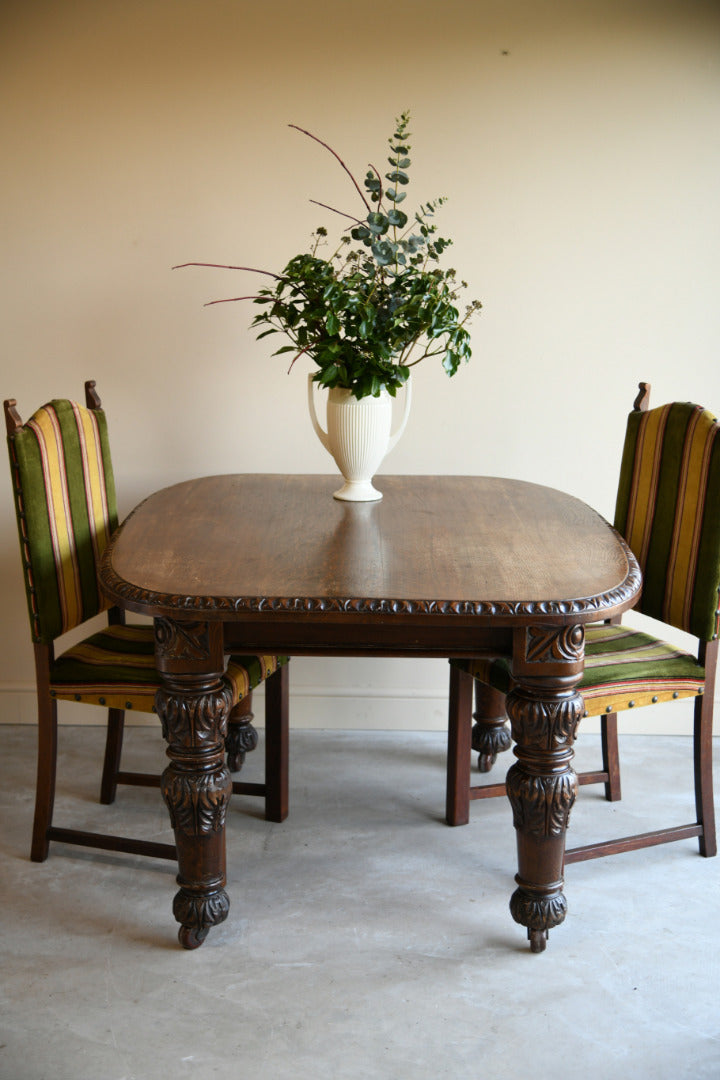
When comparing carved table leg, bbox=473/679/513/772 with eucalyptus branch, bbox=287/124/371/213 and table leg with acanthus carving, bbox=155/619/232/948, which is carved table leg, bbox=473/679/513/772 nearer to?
table leg with acanthus carving, bbox=155/619/232/948

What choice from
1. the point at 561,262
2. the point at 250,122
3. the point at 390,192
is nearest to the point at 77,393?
the point at 250,122

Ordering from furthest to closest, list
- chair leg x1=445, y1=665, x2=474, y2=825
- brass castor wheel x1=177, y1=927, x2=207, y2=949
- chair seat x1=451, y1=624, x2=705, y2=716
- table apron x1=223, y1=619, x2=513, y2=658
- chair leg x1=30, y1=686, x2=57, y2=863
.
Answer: chair leg x1=445, y1=665, x2=474, y2=825 → chair leg x1=30, y1=686, x2=57, y2=863 → chair seat x1=451, y1=624, x2=705, y2=716 → brass castor wheel x1=177, y1=927, x2=207, y2=949 → table apron x1=223, y1=619, x2=513, y2=658

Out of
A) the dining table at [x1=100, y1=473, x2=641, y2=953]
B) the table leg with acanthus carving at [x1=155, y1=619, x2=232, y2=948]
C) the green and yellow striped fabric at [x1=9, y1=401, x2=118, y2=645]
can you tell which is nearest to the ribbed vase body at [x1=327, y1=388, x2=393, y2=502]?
the dining table at [x1=100, y1=473, x2=641, y2=953]

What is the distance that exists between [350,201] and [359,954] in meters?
2.07

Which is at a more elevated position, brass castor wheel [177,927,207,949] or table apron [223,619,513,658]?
table apron [223,619,513,658]

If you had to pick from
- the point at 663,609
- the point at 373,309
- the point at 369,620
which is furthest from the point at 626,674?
the point at 373,309

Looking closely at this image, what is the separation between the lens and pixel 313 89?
2918 millimetres

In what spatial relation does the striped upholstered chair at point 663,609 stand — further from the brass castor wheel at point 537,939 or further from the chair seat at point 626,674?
the brass castor wheel at point 537,939

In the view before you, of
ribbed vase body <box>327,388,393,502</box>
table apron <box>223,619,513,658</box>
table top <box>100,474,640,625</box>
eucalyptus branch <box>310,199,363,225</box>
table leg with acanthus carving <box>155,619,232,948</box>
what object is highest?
eucalyptus branch <box>310,199,363,225</box>

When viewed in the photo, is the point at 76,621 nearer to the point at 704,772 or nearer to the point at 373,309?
the point at 373,309

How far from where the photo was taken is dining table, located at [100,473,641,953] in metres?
1.83

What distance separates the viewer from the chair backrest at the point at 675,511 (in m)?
2.32

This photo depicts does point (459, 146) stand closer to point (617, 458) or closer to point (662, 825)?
point (617, 458)

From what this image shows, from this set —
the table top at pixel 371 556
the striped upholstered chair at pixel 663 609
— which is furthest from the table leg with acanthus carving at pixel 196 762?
the striped upholstered chair at pixel 663 609
